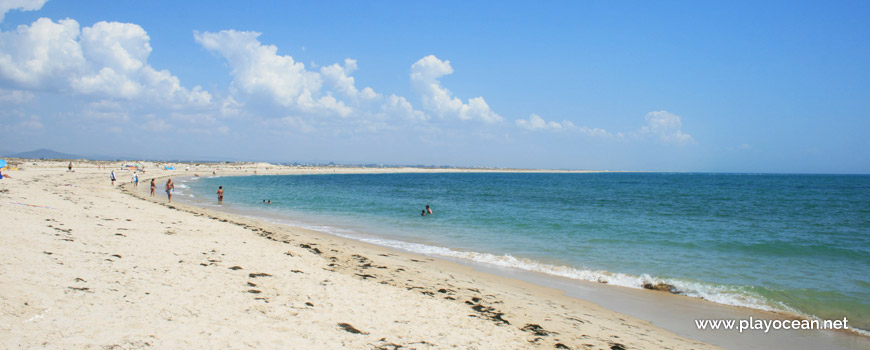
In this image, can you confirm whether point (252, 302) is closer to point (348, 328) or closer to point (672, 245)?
point (348, 328)

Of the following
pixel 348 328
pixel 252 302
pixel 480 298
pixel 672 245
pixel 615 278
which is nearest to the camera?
pixel 348 328

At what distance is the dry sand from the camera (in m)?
4.96

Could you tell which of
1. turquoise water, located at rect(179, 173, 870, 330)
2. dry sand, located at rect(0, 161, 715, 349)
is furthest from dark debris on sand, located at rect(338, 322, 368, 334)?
turquoise water, located at rect(179, 173, 870, 330)

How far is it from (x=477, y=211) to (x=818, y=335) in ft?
69.3

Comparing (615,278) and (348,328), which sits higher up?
(348,328)

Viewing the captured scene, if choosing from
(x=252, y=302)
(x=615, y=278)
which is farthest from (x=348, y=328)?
(x=615, y=278)

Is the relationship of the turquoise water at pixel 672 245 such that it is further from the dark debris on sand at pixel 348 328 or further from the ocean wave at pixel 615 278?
the dark debris on sand at pixel 348 328

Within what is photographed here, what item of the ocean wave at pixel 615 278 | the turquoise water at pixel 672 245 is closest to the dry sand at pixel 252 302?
the ocean wave at pixel 615 278

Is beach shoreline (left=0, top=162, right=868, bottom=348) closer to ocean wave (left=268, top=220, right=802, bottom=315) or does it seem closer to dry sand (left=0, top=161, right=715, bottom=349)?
dry sand (left=0, top=161, right=715, bottom=349)

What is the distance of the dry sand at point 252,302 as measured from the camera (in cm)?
496

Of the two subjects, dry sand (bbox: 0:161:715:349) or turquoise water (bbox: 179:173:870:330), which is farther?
turquoise water (bbox: 179:173:870:330)

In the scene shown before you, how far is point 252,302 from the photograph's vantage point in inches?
251

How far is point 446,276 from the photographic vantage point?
33.4ft

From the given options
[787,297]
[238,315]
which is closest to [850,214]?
[787,297]
